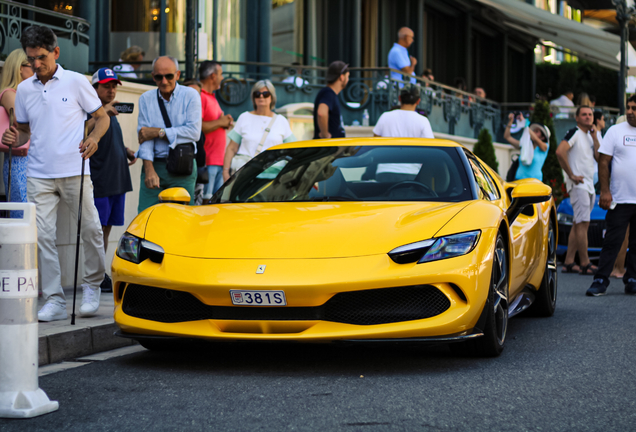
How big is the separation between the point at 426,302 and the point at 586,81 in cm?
4015

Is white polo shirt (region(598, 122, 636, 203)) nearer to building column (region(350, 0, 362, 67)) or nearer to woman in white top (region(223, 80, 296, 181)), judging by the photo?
woman in white top (region(223, 80, 296, 181))

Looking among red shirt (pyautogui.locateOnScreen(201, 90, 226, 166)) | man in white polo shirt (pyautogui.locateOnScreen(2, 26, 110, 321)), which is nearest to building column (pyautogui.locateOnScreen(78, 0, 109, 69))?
red shirt (pyautogui.locateOnScreen(201, 90, 226, 166))

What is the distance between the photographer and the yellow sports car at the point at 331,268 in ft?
15.0

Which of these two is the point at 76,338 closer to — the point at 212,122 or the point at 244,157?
the point at 244,157

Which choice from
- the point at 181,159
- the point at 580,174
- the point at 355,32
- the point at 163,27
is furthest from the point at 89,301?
the point at 355,32

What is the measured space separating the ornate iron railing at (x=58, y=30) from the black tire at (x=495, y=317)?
5.95 meters

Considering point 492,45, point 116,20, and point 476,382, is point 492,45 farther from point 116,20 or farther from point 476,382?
point 476,382

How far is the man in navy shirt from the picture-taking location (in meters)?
9.15

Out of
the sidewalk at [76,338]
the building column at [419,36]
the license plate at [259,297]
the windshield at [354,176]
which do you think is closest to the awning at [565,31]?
the building column at [419,36]

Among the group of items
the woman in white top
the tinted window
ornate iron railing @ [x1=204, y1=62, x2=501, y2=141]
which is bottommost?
the tinted window

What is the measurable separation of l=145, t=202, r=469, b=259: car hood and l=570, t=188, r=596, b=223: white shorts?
18.9 ft

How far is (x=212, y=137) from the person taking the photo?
8938 millimetres

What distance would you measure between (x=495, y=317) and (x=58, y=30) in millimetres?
6923

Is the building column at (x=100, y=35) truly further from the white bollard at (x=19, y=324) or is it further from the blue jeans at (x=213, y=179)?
the white bollard at (x=19, y=324)
